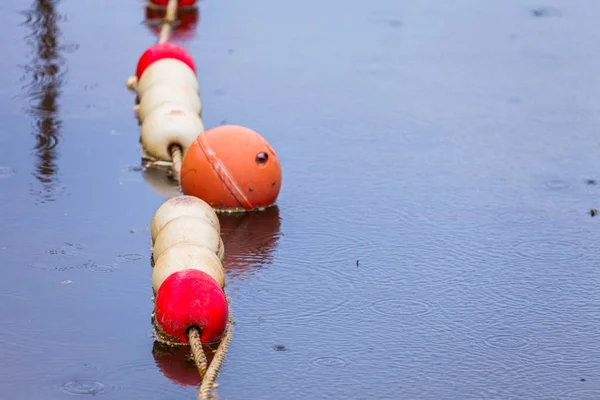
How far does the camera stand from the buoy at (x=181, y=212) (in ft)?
28.6

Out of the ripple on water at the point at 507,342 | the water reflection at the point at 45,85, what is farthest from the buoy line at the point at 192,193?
the ripple on water at the point at 507,342

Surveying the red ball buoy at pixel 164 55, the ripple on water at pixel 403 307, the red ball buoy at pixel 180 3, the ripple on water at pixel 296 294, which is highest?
the ripple on water at pixel 403 307

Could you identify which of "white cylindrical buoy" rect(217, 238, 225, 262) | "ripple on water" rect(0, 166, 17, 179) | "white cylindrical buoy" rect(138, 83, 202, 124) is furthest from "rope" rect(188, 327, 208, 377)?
"white cylindrical buoy" rect(138, 83, 202, 124)

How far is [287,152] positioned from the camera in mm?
11523

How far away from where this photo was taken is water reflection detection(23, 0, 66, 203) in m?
10.9

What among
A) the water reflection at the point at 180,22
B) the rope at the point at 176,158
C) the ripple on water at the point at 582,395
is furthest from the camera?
the water reflection at the point at 180,22

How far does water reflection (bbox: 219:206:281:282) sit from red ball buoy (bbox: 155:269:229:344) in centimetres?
118

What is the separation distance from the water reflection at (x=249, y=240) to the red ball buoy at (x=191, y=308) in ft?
3.86

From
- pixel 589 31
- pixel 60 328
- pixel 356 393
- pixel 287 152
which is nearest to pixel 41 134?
pixel 287 152

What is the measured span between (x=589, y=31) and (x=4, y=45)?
7.71 meters

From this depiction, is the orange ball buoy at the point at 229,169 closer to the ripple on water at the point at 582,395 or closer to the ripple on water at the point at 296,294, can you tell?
the ripple on water at the point at 296,294

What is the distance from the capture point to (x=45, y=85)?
13516 millimetres

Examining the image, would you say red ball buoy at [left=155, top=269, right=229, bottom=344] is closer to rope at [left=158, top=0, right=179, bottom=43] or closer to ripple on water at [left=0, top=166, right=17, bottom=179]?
ripple on water at [left=0, top=166, right=17, bottom=179]

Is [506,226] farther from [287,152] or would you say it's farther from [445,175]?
[287,152]
